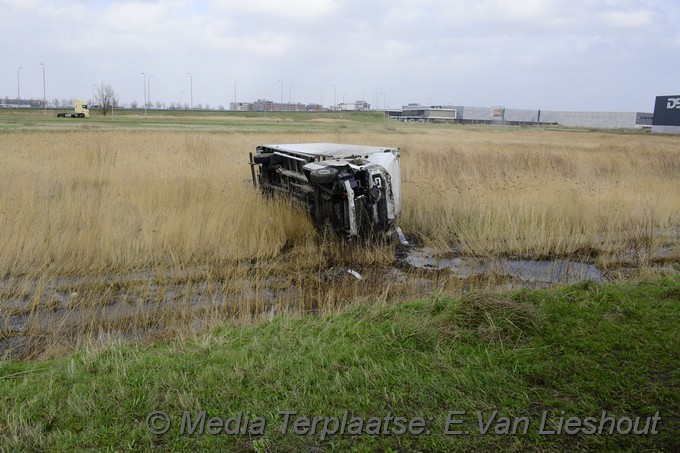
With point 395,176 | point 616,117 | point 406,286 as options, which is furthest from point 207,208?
point 616,117

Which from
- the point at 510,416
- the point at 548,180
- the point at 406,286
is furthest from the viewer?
the point at 548,180

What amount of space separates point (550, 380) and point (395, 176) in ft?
18.8

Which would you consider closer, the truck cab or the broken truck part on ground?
the broken truck part on ground

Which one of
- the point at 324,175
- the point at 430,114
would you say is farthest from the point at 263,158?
the point at 430,114

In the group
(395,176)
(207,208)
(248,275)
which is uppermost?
(395,176)

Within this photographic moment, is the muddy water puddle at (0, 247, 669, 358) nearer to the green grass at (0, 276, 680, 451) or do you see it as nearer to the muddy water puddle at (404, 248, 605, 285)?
the muddy water puddle at (404, 248, 605, 285)

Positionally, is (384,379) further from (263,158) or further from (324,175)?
(263,158)

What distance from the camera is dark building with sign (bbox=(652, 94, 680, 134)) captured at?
64.7 metres

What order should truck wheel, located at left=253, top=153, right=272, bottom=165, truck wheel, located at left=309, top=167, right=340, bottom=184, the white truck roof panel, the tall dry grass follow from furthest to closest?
truck wheel, located at left=253, top=153, right=272, bottom=165, the white truck roof panel, the tall dry grass, truck wheel, located at left=309, top=167, right=340, bottom=184

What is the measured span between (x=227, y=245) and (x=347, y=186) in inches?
88.5

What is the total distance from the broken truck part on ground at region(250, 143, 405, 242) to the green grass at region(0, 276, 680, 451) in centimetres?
305

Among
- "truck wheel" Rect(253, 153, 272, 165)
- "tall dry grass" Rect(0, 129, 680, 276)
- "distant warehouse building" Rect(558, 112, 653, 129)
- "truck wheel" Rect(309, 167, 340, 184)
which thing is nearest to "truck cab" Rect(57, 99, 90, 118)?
"tall dry grass" Rect(0, 129, 680, 276)

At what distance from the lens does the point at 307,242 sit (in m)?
8.59

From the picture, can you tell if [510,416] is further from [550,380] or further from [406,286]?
[406,286]
